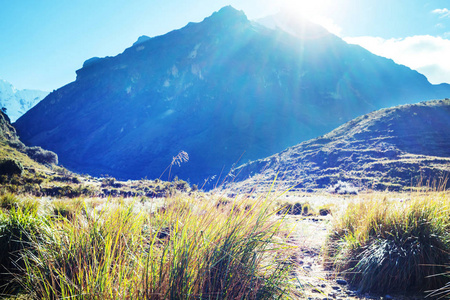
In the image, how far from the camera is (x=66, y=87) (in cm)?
16950

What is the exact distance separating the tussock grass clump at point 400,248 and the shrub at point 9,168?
31.1m

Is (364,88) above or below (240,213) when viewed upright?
above

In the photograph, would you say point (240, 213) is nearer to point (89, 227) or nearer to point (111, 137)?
point (89, 227)

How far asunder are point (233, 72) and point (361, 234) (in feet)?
479

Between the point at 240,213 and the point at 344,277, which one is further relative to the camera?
the point at 344,277

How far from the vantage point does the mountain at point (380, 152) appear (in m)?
44.5

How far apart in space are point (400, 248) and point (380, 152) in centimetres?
5863

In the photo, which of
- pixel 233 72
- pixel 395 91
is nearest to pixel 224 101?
pixel 233 72

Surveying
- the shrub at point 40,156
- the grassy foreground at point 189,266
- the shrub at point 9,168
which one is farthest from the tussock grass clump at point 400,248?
the shrub at point 40,156

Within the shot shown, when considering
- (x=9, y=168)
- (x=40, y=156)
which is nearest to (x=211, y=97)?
(x=40, y=156)

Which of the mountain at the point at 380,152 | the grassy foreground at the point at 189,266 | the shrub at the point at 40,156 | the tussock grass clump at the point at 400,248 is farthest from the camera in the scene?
the shrub at the point at 40,156

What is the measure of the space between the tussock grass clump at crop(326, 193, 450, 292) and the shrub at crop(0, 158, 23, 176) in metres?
31.1

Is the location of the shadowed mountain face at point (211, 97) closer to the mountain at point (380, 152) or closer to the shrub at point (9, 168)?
the mountain at point (380, 152)

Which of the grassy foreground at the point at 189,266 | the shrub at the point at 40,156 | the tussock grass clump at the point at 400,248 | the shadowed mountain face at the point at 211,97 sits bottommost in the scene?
the shrub at the point at 40,156
